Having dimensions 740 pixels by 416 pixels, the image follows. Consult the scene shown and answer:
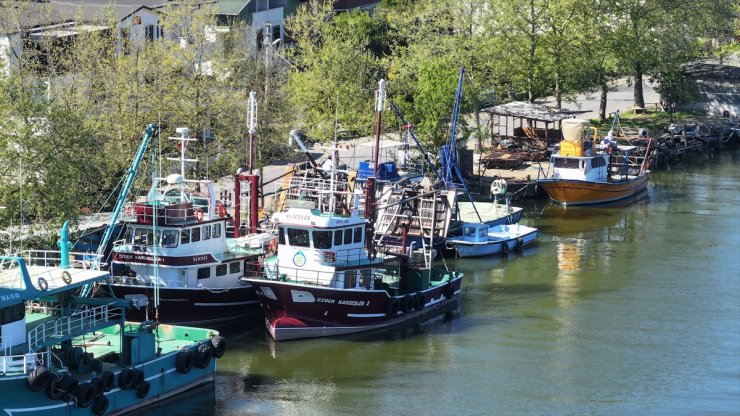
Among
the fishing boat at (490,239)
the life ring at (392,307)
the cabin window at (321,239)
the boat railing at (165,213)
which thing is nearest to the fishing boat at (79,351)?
the boat railing at (165,213)

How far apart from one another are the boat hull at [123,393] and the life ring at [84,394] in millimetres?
190

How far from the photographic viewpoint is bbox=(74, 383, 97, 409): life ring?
1410 inches

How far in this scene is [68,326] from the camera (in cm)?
3712

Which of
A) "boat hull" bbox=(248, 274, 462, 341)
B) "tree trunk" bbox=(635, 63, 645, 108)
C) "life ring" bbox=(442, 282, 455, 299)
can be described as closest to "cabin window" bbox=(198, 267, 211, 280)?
"boat hull" bbox=(248, 274, 462, 341)

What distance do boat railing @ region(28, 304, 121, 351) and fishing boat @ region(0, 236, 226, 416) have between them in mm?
27

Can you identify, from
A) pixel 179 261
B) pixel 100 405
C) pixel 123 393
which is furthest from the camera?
pixel 179 261

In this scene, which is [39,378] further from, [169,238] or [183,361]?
[169,238]

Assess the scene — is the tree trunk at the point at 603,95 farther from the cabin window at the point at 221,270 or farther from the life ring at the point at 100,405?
the life ring at the point at 100,405

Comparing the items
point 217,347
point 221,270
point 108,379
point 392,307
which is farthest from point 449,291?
point 108,379

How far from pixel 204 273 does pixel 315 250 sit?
416 centimetres

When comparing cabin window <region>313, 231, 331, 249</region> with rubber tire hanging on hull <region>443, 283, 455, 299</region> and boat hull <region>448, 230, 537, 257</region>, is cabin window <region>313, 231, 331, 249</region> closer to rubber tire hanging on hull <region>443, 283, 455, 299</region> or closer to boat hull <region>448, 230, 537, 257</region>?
rubber tire hanging on hull <region>443, 283, 455, 299</region>

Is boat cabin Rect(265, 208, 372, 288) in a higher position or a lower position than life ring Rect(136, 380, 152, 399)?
higher

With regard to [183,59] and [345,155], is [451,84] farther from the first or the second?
[183,59]

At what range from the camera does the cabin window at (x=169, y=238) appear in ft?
152
